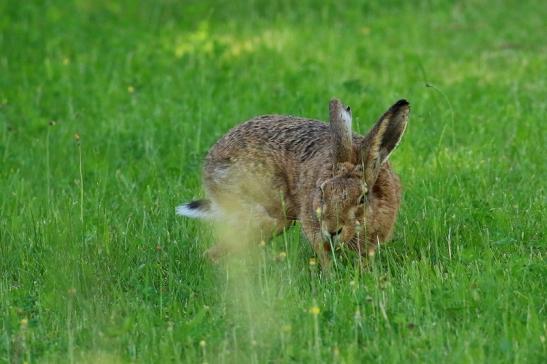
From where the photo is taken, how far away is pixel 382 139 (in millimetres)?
6590

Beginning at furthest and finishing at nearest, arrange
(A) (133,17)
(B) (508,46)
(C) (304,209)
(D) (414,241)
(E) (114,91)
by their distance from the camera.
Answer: (A) (133,17), (B) (508,46), (E) (114,91), (D) (414,241), (C) (304,209)

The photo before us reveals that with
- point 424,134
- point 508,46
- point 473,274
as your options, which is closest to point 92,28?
point 508,46

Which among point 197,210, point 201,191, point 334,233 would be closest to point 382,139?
point 334,233

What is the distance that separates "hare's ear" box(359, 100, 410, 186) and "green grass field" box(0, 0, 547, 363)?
21.4 inches

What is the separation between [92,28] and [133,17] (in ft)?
2.66

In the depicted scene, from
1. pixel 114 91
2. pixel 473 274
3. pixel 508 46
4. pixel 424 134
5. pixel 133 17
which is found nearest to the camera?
pixel 473 274

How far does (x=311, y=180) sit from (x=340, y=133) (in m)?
0.37

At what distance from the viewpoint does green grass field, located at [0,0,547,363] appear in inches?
222

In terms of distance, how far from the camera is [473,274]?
6238 mm

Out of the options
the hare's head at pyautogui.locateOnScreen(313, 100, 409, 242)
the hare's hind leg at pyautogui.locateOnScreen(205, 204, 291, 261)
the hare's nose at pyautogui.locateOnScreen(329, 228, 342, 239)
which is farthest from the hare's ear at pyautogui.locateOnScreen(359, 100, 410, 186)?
the hare's hind leg at pyautogui.locateOnScreen(205, 204, 291, 261)

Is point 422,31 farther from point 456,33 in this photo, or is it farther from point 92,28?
point 92,28

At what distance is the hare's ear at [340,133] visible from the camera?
650 centimetres

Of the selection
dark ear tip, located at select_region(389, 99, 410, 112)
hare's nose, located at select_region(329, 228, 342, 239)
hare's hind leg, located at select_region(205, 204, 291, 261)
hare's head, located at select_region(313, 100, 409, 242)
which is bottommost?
hare's hind leg, located at select_region(205, 204, 291, 261)

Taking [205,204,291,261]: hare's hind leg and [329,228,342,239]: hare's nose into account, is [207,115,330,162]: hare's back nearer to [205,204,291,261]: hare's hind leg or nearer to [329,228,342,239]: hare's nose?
[205,204,291,261]: hare's hind leg
